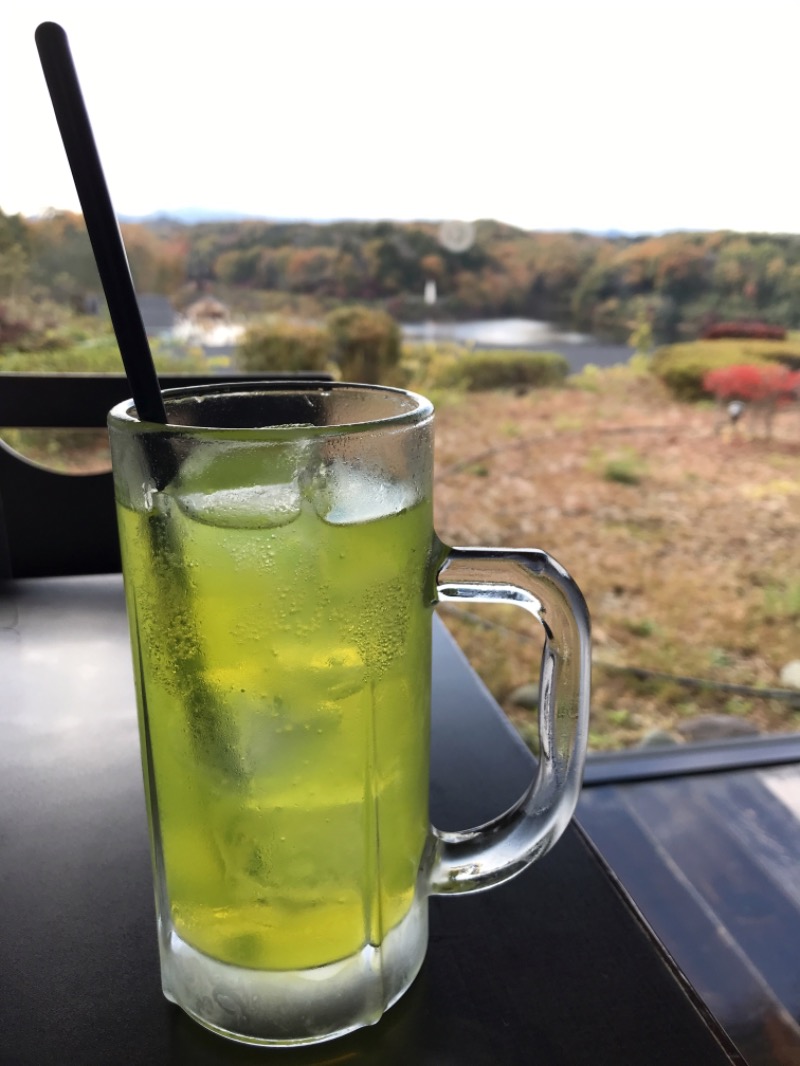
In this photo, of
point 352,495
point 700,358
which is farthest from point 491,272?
point 352,495

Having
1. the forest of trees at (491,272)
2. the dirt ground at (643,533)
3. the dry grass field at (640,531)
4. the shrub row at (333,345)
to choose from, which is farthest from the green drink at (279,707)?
the forest of trees at (491,272)

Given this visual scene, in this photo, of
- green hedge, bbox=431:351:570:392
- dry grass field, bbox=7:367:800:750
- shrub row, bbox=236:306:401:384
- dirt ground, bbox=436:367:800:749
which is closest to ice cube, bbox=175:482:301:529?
dry grass field, bbox=7:367:800:750

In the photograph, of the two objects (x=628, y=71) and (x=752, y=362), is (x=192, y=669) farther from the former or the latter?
(x=752, y=362)

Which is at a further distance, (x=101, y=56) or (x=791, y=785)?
(x=101, y=56)

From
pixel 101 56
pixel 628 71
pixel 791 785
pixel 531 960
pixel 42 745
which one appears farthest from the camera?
pixel 628 71

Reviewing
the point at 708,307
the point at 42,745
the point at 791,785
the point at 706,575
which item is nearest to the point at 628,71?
the point at 708,307

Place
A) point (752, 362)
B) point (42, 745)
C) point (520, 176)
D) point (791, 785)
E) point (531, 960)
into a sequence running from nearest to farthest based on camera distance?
1. point (531, 960)
2. point (42, 745)
3. point (791, 785)
4. point (520, 176)
5. point (752, 362)
